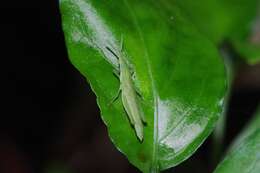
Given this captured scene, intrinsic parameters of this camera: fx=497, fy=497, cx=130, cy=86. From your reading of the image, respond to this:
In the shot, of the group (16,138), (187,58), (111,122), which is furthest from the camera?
(16,138)

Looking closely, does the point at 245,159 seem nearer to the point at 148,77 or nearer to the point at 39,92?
the point at 148,77

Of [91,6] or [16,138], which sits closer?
[91,6]

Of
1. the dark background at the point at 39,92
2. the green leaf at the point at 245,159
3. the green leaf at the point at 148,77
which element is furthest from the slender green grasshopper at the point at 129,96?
the dark background at the point at 39,92

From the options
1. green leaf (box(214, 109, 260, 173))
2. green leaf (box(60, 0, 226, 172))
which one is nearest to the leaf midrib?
green leaf (box(60, 0, 226, 172))

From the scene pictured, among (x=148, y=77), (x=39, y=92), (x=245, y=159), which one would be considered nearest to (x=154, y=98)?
(x=148, y=77)

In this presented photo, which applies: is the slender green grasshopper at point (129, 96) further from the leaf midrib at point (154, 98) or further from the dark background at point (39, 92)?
the dark background at point (39, 92)

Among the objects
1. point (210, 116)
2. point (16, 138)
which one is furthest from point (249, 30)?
point (16, 138)

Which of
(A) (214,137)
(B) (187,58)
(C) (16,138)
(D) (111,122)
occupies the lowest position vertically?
(C) (16,138)

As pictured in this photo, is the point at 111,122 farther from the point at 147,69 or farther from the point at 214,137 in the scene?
the point at 214,137
